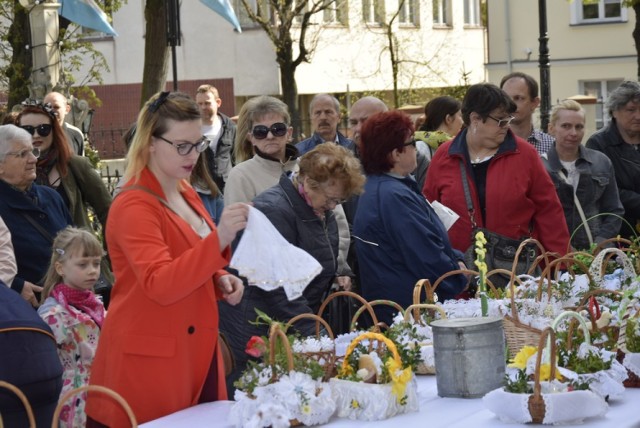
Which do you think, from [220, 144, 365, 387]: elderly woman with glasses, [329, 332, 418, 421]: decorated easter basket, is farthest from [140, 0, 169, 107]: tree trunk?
[329, 332, 418, 421]: decorated easter basket

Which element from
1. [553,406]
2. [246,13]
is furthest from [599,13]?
[553,406]

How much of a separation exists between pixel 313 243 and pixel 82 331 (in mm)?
1145

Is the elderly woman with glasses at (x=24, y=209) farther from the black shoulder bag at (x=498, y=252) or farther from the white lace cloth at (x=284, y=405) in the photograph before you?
the white lace cloth at (x=284, y=405)

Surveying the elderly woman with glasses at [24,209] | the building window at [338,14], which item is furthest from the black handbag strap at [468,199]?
the building window at [338,14]

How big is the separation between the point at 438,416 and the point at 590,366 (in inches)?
21.7

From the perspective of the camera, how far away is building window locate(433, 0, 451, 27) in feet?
117

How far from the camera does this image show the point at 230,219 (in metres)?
3.94

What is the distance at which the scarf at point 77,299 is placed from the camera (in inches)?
226

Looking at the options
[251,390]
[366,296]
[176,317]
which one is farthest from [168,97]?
[366,296]

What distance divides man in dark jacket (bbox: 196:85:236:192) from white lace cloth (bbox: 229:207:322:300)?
4803 millimetres

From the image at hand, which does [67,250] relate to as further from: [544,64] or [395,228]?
[544,64]

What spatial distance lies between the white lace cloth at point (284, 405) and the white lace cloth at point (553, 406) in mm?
A: 548

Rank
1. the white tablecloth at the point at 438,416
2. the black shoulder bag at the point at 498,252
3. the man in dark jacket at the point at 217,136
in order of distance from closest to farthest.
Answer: the white tablecloth at the point at 438,416
the black shoulder bag at the point at 498,252
the man in dark jacket at the point at 217,136

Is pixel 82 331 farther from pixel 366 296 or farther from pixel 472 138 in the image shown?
pixel 472 138
